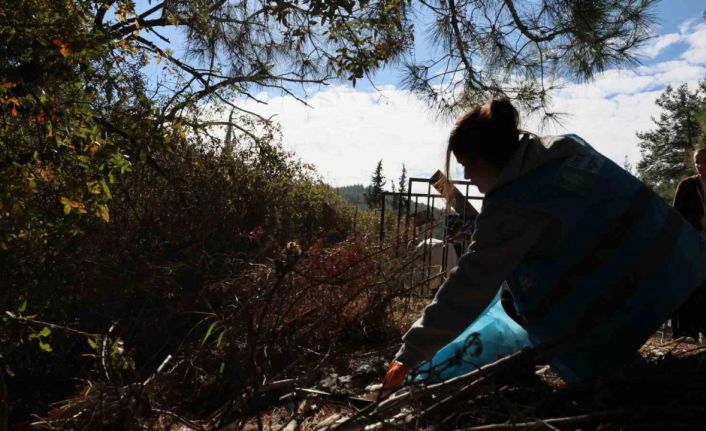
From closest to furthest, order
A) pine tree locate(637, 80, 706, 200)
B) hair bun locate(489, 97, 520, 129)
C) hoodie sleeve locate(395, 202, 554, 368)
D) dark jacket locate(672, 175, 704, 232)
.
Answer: hoodie sleeve locate(395, 202, 554, 368), hair bun locate(489, 97, 520, 129), dark jacket locate(672, 175, 704, 232), pine tree locate(637, 80, 706, 200)

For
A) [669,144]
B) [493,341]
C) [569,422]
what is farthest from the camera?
[669,144]

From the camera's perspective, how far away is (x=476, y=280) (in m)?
1.83

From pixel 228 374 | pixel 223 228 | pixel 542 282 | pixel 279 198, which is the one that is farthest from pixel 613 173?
pixel 279 198

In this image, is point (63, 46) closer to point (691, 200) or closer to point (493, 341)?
point (493, 341)

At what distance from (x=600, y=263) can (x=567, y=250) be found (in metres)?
0.11

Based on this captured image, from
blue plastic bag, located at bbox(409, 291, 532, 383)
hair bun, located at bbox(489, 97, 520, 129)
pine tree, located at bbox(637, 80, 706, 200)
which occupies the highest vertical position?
pine tree, located at bbox(637, 80, 706, 200)

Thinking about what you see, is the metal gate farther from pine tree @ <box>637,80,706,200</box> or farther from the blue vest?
pine tree @ <box>637,80,706,200</box>

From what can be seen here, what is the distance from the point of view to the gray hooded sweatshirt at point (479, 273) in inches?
71.6

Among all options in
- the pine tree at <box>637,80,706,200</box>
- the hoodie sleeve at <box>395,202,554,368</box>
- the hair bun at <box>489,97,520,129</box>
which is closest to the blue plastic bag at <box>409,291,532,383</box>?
the hoodie sleeve at <box>395,202,554,368</box>

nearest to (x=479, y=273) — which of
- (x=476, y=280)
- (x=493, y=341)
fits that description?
(x=476, y=280)

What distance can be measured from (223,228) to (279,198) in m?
1.26

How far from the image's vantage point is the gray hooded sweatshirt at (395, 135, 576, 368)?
5.96 feet

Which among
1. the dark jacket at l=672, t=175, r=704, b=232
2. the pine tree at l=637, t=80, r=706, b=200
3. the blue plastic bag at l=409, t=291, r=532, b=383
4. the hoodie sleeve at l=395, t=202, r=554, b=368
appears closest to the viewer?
the hoodie sleeve at l=395, t=202, r=554, b=368

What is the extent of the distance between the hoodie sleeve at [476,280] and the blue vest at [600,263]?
7 cm
